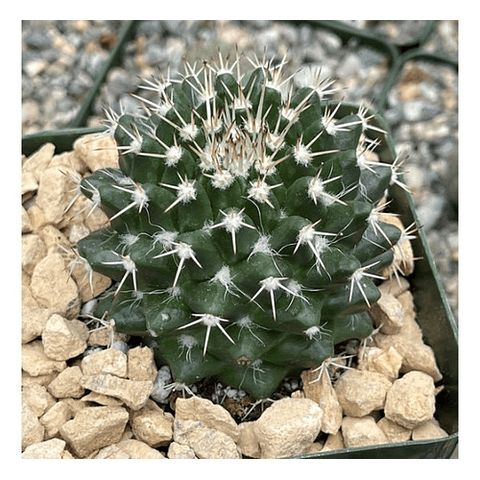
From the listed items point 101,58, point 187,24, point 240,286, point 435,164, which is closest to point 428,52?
point 435,164

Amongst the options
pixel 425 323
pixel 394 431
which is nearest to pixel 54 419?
pixel 394 431

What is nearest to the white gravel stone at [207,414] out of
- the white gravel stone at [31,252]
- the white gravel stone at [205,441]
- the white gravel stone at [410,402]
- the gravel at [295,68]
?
the white gravel stone at [205,441]

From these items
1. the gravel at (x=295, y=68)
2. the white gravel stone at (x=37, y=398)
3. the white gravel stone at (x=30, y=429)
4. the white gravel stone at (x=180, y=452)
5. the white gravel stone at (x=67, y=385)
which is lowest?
the white gravel stone at (x=180, y=452)

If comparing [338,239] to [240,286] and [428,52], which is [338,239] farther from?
[428,52]

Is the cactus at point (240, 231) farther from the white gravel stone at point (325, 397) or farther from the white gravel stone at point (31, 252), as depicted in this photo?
the white gravel stone at point (31, 252)

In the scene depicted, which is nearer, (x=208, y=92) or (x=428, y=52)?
(x=208, y=92)

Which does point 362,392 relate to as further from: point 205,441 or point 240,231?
point 240,231
